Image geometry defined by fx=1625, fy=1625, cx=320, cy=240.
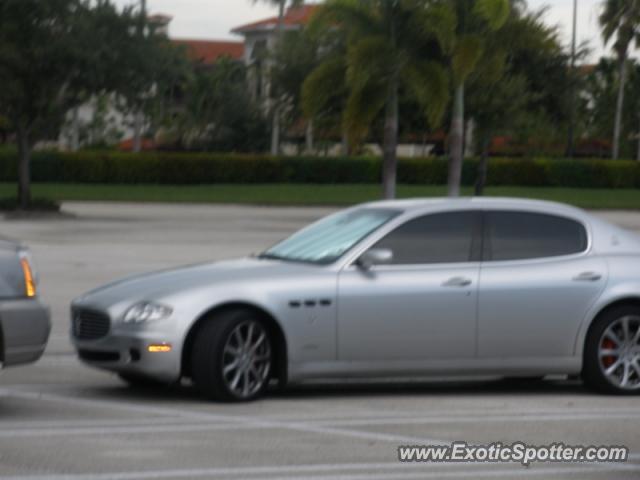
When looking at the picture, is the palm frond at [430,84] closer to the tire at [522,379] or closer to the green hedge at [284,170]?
the tire at [522,379]

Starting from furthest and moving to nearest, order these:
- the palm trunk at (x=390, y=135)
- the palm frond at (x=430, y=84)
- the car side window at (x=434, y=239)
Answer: the palm trunk at (x=390, y=135)
the palm frond at (x=430, y=84)
the car side window at (x=434, y=239)

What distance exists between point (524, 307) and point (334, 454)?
2.93 meters

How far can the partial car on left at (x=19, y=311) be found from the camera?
950cm

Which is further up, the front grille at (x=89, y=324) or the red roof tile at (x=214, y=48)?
the red roof tile at (x=214, y=48)

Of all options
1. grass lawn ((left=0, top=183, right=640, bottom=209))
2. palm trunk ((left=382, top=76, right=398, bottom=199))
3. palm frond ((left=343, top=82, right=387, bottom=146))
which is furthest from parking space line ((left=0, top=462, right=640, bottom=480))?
grass lawn ((left=0, top=183, right=640, bottom=209))

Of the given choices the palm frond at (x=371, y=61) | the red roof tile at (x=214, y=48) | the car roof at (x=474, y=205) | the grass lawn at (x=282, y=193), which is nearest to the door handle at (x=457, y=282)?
the car roof at (x=474, y=205)

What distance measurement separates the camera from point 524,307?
1088cm

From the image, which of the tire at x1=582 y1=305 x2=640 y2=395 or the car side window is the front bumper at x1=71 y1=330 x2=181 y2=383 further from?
the tire at x1=582 y1=305 x2=640 y2=395

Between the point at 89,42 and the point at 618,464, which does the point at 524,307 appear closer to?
the point at 618,464

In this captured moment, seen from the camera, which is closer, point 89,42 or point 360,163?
point 89,42

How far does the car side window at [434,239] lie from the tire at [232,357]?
3.51 feet

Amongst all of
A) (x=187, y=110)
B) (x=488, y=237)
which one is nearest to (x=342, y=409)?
(x=488, y=237)

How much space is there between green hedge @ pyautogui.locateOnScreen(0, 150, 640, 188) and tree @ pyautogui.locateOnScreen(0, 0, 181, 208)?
22.2m

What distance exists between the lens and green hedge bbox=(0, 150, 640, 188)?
65.5 metres
